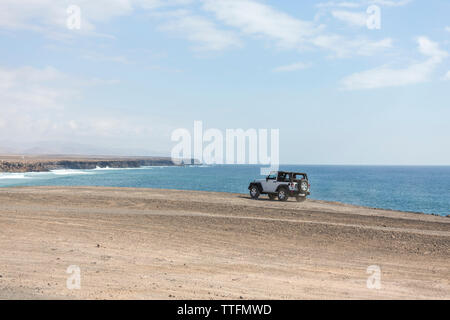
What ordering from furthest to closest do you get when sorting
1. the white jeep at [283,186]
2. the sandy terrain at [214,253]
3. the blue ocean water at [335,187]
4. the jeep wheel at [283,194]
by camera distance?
the blue ocean water at [335,187] < the jeep wheel at [283,194] < the white jeep at [283,186] < the sandy terrain at [214,253]

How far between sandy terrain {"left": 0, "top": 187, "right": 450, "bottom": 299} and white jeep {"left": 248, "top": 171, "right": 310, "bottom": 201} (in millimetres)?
5927

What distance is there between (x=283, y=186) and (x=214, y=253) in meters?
17.2

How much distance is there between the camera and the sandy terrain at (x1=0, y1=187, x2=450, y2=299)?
8898 millimetres

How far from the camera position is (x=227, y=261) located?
12.1 m

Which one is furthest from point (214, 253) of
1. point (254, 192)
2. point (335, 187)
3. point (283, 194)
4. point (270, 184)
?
point (335, 187)

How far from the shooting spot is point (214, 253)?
1335 cm

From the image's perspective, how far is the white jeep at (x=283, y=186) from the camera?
2959 cm

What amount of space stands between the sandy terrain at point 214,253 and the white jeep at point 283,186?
233 inches

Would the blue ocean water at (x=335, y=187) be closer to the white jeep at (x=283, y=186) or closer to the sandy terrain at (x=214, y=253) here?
the white jeep at (x=283, y=186)

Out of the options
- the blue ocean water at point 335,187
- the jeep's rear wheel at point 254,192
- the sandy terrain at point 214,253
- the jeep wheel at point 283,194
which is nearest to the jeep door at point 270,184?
the jeep wheel at point 283,194

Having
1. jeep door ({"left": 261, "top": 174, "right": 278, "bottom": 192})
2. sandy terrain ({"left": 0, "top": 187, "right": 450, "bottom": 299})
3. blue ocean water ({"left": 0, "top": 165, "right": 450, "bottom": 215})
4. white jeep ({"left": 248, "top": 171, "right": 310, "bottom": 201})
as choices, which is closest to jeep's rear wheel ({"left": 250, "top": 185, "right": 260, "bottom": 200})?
white jeep ({"left": 248, "top": 171, "right": 310, "bottom": 201})
